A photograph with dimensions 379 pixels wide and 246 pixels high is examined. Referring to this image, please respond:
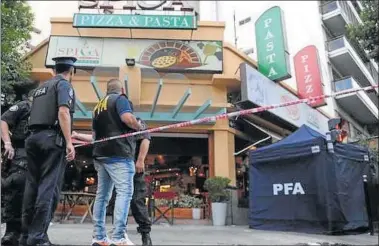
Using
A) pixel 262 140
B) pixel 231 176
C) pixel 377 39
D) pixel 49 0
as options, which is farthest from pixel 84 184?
pixel 49 0

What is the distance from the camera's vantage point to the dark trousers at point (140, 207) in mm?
4523

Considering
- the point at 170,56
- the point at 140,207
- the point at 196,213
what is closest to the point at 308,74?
the point at 170,56

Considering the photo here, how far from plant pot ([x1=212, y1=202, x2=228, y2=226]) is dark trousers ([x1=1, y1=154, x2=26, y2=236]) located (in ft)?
22.6

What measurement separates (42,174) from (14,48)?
7.85 m

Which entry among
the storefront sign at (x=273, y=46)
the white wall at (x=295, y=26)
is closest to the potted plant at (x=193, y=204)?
the storefront sign at (x=273, y=46)

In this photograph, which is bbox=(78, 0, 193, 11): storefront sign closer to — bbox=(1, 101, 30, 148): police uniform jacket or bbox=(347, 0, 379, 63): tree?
bbox=(347, 0, 379, 63): tree

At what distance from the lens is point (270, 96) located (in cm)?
1333

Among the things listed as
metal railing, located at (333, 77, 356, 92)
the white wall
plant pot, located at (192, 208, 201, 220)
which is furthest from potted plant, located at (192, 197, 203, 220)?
metal railing, located at (333, 77, 356, 92)

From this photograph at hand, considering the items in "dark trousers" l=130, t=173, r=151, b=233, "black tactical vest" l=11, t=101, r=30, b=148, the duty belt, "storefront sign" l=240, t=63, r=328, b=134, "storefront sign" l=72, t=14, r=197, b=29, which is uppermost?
"storefront sign" l=72, t=14, r=197, b=29

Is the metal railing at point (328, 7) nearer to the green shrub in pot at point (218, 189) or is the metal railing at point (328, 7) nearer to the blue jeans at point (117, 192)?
the green shrub in pot at point (218, 189)

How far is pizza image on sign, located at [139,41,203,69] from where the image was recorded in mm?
12883

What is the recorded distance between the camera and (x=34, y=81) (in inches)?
489

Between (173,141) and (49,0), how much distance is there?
12658 millimetres

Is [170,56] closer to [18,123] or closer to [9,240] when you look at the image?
[18,123]
